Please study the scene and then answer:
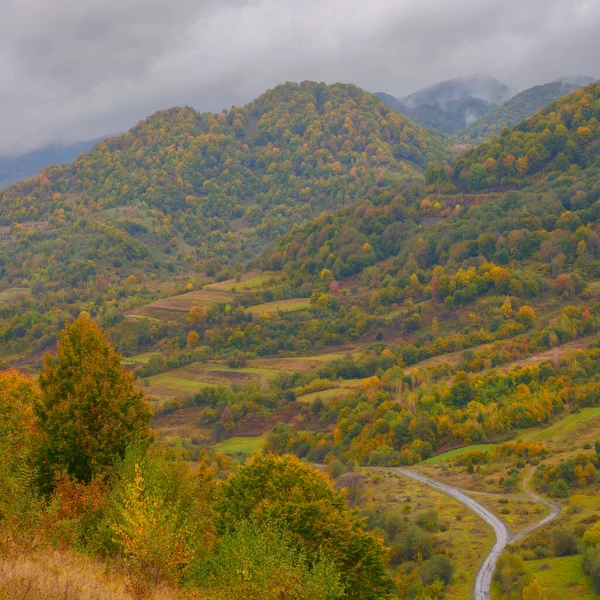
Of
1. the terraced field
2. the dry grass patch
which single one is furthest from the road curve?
the terraced field

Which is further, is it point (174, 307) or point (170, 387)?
point (174, 307)

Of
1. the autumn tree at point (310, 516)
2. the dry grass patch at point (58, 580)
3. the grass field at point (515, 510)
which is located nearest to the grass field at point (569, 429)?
the grass field at point (515, 510)

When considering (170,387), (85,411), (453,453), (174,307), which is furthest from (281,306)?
(85,411)

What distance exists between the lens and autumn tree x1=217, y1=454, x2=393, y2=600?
33.4 metres

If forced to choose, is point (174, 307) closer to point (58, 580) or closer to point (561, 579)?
point (561, 579)

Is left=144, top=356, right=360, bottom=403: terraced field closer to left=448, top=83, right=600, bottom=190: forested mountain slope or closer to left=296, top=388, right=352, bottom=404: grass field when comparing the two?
left=296, top=388, right=352, bottom=404: grass field

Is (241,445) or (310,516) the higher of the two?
(310,516)

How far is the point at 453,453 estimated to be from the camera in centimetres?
9744

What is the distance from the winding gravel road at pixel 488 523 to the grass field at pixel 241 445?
93.3 feet

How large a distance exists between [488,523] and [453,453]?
28.5m

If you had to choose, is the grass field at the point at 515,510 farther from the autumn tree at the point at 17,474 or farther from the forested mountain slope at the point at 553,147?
the forested mountain slope at the point at 553,147

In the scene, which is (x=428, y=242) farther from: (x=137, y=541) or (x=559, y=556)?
(x=137, y=541)

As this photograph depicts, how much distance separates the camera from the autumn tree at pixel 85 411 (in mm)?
33156

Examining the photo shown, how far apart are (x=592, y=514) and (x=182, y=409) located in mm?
85006
